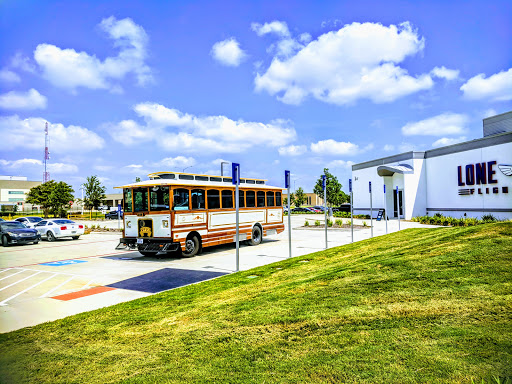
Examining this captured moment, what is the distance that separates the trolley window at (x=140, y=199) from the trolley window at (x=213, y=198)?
2.54m

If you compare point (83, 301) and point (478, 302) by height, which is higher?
point (478, 302)

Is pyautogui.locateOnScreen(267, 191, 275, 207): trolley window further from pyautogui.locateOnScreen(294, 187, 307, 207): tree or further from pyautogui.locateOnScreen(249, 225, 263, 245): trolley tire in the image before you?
pyautogui.locateOnScreen(294, 187, 307, 207): tree

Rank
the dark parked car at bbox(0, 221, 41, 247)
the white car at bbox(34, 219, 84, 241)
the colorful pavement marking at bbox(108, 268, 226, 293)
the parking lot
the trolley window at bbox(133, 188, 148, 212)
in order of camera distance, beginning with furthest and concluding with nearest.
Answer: the white car at bbox(34, 219, 84, 241)
the dark parked car at bbox(0, 221, 41, 247)
the trolley window at bbox(133, 188, 148, 212)
the colorful pavement marking at bbox(108, 268, 226, 293)
the parking lot

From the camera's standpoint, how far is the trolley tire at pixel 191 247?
1508cm

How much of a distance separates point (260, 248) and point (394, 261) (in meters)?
10.5

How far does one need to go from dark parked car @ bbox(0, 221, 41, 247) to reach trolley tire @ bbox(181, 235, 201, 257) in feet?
40.3

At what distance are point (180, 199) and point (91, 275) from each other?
4350 mm

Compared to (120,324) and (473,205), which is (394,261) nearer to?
(120,324)

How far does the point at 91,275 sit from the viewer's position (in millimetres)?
11578

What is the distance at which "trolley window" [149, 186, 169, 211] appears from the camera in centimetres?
1437

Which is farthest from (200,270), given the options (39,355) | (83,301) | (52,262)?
(39,355)

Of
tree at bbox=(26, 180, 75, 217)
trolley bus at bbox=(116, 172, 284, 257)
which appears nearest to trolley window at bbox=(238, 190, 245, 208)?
trolley bus at bbox=(116, 172, 284, 257)

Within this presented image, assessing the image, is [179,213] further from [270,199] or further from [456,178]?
[456,178]

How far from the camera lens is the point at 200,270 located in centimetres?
1221
